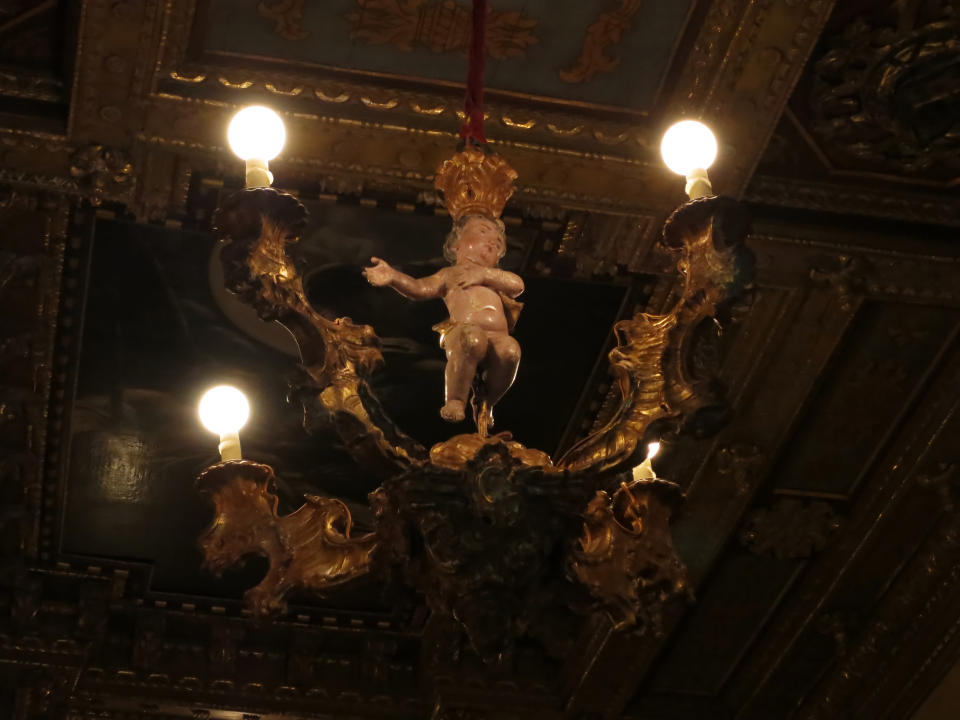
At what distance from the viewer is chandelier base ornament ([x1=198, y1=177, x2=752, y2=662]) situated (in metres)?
3.16

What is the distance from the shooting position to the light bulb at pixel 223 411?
386cm

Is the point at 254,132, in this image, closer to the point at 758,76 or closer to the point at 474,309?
the point at 474,309

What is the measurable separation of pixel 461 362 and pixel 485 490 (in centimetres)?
53

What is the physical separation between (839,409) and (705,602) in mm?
1471

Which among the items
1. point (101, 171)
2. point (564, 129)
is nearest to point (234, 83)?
point (101, 171)

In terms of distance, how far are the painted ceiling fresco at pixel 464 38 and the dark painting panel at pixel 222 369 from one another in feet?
2.42

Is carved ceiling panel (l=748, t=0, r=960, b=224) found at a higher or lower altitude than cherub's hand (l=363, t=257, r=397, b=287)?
higher

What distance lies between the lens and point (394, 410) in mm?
6477

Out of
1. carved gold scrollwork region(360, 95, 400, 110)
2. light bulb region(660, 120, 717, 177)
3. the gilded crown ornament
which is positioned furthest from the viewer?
carved gold scrollwork region(360, 95, 400, 110)

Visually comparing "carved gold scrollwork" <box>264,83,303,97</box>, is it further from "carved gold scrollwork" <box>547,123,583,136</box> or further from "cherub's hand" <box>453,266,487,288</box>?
"cherub's hand" <box>453,266,487,288</box>

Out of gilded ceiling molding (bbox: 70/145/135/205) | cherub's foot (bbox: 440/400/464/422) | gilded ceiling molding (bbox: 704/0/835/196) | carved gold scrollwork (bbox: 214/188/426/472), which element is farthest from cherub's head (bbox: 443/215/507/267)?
gilded ceiling molding (bbox: 70/145/135/205)

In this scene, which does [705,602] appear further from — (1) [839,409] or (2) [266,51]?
(2) [266,51]

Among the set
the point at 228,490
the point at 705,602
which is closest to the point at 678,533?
the point at 705,602

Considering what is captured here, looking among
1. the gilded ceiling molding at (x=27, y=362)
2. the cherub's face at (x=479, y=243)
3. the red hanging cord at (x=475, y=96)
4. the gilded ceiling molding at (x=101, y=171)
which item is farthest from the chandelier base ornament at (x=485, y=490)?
the gilded ceiling molding at (x=27, y=362)
